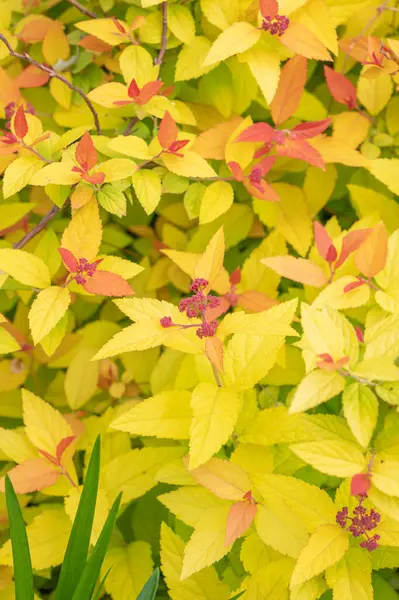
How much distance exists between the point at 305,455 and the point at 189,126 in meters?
0.82

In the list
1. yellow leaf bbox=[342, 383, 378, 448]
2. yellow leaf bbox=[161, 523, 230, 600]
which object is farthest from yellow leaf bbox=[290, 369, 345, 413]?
yellow leaf bbox=[161, 523, 230, 600]

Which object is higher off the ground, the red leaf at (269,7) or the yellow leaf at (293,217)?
the red leaf at (269,7)

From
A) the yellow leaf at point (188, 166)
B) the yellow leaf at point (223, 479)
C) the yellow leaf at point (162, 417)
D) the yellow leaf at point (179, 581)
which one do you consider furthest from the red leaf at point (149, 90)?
the yellow leaf at point (179, 581)

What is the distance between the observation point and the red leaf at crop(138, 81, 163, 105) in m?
1.09

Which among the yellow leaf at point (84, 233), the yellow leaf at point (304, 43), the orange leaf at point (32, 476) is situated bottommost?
the orange leaf at point (32, 476)

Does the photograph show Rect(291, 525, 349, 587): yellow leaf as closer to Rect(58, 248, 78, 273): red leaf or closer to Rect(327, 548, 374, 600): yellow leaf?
Rect(327, 548, 374, 600): yellow leaf

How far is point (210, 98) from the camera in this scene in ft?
4.26

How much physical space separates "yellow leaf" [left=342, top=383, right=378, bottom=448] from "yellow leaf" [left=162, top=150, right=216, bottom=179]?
1.54 ft

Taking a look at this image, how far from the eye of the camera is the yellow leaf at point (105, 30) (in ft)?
3.87

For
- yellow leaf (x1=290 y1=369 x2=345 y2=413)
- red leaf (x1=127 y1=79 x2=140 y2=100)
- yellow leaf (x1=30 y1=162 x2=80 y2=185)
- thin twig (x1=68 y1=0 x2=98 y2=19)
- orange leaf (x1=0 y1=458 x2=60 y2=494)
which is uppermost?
thin twig (x1=68 y1=0 x2=98 y2=19)

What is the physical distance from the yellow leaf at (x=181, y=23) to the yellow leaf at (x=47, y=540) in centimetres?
97

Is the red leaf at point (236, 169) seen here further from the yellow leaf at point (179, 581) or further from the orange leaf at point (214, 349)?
the yellow leaf at point (179, 581)

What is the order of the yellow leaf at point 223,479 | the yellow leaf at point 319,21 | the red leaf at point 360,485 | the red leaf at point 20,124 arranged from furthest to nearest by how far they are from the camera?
the yellow leaf at point 319,21, the red leaf at point 20,124, the yellow leaf at point 223,479, the red leaf at point 360,485

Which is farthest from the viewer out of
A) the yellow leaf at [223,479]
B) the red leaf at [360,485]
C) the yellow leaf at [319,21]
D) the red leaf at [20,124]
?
the yellow leaf at [319,21]
